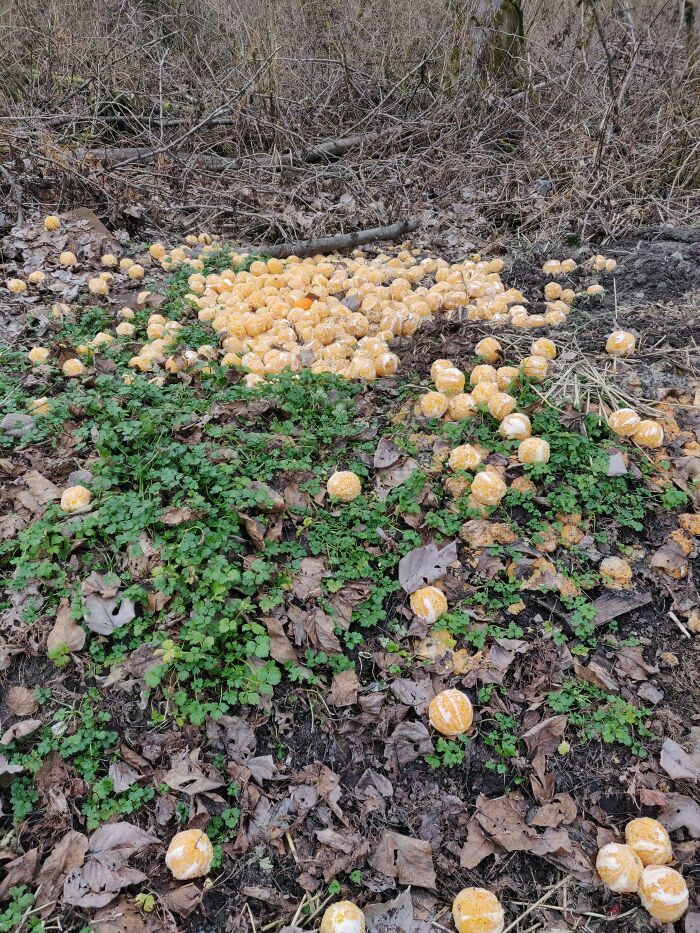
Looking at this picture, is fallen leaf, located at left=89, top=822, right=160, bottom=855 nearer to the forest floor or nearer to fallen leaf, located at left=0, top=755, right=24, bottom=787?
the forest floor

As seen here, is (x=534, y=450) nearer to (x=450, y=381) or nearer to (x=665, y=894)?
(x=450, y=381)

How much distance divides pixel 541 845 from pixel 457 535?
1549mm

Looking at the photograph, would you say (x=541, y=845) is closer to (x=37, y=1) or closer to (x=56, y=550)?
(x=56, y=550)

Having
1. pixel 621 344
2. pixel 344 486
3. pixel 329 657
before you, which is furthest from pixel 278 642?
pixel 621 344

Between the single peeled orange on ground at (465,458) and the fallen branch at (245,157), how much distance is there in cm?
571

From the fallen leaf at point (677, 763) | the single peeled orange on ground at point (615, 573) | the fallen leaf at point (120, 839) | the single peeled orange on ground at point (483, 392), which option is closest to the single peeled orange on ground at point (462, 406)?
the single peeled orange on ground at point (483, 392)

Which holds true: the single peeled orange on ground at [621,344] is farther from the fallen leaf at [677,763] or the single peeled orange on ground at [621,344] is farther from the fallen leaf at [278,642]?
the fallen leaf at [278,642]

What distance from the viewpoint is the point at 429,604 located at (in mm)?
3025

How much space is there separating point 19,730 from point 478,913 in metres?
2.13

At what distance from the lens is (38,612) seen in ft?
9.84

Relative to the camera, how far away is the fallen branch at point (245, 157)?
7438mm

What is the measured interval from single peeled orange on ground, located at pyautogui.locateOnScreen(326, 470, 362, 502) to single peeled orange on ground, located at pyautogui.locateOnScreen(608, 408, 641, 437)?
173 cm

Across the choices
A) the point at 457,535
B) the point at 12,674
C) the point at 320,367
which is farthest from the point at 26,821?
the point at 320,367

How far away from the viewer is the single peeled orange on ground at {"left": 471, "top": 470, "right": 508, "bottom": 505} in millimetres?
3367
